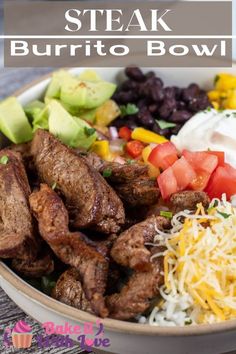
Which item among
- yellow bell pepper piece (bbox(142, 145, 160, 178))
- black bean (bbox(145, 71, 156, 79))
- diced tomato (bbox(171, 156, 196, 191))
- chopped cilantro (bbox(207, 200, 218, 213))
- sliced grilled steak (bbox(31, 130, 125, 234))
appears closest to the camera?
sliced grilled steak (bbox(31, 130, 125, 234))

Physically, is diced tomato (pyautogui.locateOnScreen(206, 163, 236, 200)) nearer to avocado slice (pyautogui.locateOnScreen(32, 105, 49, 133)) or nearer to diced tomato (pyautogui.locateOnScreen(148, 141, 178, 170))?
diced tomato (pyautogui.locateOnScreen(148, 141, 178, 170))

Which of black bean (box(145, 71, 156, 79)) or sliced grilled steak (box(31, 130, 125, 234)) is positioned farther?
black bean (box(145, 71, 156, 79))

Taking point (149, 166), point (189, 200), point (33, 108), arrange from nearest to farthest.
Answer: point (189, 200)
point (149, 166)
point (33, 108)

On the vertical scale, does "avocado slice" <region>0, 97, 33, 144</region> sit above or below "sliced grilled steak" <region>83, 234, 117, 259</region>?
above

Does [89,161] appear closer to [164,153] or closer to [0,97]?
[164,153]

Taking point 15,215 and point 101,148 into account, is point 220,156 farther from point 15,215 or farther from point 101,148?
point 15,215

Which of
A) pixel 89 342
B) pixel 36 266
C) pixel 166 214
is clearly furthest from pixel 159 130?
pixel 89 342

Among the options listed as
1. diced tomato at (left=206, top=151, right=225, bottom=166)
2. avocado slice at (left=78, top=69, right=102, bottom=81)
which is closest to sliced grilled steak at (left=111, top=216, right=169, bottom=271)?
diced tomato at (left=206, top=151, right=225, bottom=166)

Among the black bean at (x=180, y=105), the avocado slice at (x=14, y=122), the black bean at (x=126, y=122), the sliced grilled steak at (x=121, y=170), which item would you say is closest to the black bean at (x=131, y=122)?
the black bean at (x=126, y=122)
